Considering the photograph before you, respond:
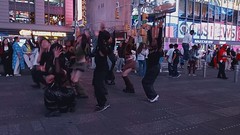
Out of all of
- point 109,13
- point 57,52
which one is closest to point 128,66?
point 57,52

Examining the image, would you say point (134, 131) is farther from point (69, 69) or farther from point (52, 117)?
point (69, 69)

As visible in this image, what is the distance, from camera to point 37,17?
122ft

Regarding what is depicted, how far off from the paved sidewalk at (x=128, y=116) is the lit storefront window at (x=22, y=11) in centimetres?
3176

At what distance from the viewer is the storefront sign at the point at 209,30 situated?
3057 cm

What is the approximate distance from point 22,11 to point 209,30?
27554mm

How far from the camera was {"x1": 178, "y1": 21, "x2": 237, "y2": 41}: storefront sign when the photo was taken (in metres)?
30.6

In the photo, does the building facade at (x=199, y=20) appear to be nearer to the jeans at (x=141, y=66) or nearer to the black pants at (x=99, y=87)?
the jeans at (x=141, y=66)

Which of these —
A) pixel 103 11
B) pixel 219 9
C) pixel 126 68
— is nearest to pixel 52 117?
pixel 126 68

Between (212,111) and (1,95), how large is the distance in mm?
5694

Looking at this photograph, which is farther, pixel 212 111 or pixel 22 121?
pixel 212 111

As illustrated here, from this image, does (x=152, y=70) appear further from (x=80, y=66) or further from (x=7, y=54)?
(x=7, y=54)

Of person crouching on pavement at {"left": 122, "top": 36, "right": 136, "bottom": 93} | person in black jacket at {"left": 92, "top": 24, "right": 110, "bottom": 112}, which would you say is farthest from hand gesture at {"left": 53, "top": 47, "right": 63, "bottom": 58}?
person crouching on pavement at {"left": 122, "top": 36, "right": 136, "bottom": 93}

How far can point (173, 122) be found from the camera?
191 inches

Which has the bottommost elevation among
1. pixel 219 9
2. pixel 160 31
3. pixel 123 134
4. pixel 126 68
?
pixel 123 134
